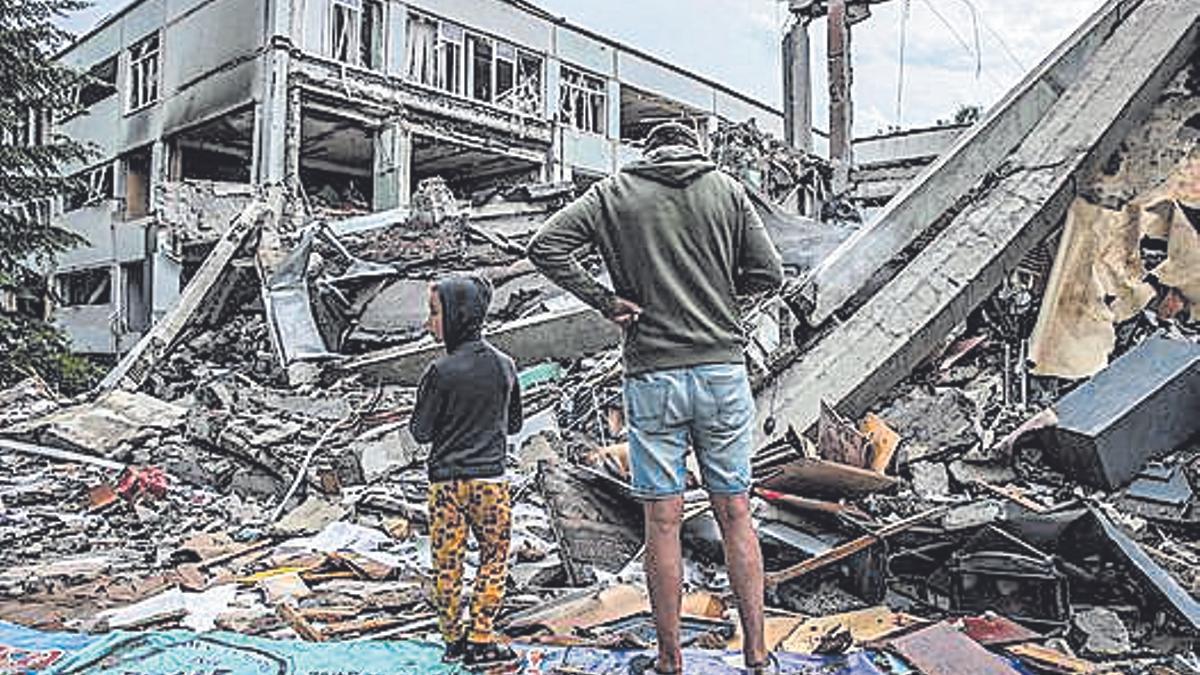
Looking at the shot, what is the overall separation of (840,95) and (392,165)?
30.5 ft

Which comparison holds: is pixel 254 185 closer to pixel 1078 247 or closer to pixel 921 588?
pixel 1078 247

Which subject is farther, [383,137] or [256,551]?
[383,137]

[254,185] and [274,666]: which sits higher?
[254,185]

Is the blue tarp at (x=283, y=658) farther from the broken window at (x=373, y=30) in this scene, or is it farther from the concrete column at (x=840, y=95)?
the broken window at (x=373, y=30)

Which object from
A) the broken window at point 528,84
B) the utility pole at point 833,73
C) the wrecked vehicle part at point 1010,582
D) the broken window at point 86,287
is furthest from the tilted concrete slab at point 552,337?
the broken window at point 86,287

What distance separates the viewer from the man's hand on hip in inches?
111

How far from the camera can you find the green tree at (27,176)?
13.9 metres

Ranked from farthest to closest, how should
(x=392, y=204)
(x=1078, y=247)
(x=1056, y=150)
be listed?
(x=392, y=204) → (x=1056, y=150) → (x=1078, y=247)

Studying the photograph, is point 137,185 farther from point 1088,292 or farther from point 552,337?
point 1088,292

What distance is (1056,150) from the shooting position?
21.9 ft

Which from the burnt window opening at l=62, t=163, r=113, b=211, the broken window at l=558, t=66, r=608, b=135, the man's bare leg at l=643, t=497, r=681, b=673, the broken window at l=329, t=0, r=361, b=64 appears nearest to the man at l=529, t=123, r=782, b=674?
the man's bare leg at l=643, t=497, r=681, b=673

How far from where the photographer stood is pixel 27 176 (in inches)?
580

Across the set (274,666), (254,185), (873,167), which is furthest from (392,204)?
(274,666)

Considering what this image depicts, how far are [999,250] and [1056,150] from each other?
1.15 m
